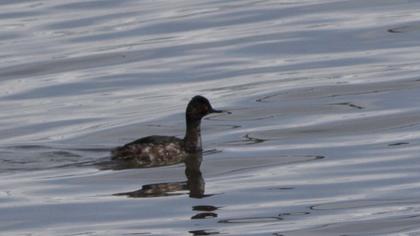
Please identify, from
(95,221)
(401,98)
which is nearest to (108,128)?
(401,98)

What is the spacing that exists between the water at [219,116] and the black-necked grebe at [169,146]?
0.73 feet

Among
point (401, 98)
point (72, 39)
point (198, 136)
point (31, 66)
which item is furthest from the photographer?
point (72, 39)

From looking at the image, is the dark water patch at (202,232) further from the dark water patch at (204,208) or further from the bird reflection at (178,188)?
the bird reflection at (178,188)

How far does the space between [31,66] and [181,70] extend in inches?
91.0

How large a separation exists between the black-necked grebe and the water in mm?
224

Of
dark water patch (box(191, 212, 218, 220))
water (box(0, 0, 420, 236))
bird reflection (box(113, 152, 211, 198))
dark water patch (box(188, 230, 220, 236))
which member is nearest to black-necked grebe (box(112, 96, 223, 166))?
water (box(0, 0, 420, 236))

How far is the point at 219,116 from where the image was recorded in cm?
1930

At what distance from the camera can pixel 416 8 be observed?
85.1 feet

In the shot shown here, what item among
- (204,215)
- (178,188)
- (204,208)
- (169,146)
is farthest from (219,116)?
(204,215)

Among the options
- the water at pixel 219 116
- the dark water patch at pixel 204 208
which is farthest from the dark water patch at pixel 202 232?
the dark water patch at pixel 204 208

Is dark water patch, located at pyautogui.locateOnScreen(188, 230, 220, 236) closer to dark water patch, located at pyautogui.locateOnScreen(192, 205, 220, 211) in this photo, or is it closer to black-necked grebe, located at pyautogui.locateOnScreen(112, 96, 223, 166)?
dark water patch, located at pyautogui.locateOnScreen(192, 205, 220, 211)

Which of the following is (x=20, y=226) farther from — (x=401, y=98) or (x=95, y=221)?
(x=401, y=98)

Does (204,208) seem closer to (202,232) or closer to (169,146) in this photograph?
(202,232)

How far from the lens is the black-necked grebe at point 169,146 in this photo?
16734 millimetres
